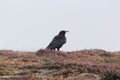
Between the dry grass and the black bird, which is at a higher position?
the black bird

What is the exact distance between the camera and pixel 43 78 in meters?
19.9

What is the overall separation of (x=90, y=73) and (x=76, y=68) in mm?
780

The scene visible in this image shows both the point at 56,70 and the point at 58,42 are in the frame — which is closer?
the point at 56,70

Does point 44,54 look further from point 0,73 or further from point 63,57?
point 0,73

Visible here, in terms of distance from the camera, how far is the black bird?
3256cm

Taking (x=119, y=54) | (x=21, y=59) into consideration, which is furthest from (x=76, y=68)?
(x=119, y=54)

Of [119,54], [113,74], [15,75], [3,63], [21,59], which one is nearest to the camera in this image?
[113,74]

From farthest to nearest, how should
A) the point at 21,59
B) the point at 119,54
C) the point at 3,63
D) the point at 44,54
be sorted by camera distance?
the point at 119,54, the point at 44,54, the point at 21,59, the point at 3,63

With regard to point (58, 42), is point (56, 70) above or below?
below

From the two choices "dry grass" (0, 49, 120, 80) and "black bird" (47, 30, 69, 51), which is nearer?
"dry grass" (0, 49, 120, 80)

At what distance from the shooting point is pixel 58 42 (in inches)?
1293

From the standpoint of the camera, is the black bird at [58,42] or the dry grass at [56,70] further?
the black bird at [58,42]

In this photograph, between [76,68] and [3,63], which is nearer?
[76,68]

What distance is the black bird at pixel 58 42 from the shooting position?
3256 centimetres
